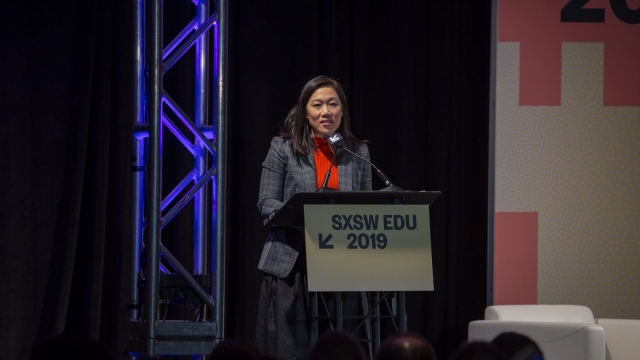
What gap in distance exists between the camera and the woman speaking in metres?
3.22

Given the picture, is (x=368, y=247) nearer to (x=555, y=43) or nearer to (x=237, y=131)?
(x=237, y=131)

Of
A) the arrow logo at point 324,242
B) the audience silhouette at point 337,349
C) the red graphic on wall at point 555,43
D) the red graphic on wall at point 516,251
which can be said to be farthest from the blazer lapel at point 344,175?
the audience silhouette at point 337,349

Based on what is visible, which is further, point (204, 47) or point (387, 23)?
point (387, 23)

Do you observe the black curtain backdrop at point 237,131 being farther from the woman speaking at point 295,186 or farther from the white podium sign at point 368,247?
the white podium sign at point 368,247

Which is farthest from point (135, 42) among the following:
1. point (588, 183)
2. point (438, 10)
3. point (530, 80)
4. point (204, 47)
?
point (588, 183)

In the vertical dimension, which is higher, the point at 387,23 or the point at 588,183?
the point at 387,23

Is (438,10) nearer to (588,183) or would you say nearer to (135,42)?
(588,183)

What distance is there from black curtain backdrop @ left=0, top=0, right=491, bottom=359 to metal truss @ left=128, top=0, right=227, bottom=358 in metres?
0.79

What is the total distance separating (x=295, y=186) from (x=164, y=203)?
0.58m

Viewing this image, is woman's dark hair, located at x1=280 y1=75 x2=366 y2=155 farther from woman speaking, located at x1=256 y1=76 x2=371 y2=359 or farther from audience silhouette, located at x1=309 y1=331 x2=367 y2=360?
audience silhouette, located at x1=309 y1=331 x2=367 y2=360

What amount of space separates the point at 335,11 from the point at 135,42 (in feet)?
4.47

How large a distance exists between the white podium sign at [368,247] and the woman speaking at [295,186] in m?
0.41

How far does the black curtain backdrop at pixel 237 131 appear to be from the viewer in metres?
4.05

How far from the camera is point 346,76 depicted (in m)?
4.26
